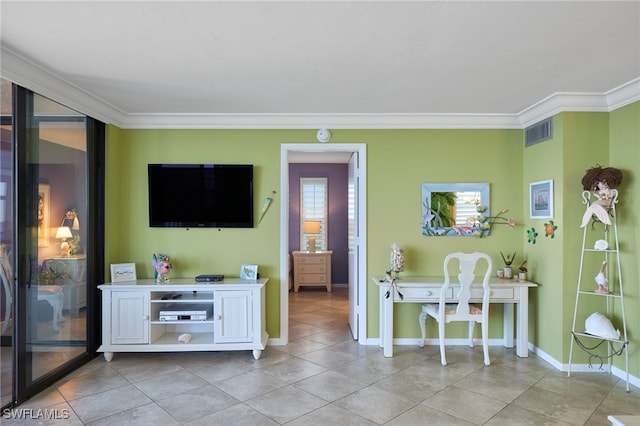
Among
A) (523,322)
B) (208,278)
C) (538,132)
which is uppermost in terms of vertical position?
(538,132)

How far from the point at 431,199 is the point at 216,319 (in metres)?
2.56

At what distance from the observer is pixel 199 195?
155 inches

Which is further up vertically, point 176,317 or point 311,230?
point 311,230

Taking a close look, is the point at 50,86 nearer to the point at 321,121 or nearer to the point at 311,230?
the point at 321,121

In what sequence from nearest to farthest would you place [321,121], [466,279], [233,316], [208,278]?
1. [466,279]
2. [233,316]
3. [208,278]
4. [321,121]

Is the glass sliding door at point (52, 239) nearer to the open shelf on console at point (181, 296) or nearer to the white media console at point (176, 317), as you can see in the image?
the white media console at point (176, 317)

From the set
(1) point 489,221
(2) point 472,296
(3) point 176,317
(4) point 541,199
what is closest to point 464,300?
(2) point 472,296


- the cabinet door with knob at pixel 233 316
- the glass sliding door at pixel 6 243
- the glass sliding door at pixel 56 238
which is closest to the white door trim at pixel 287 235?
the cabinet door with knob at pixel 233 316

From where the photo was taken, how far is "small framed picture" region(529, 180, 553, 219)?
3.51 meters

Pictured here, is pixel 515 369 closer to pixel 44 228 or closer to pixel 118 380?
pixel 118 380

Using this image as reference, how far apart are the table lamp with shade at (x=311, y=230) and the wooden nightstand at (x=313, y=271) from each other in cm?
20

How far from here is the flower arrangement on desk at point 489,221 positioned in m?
3.97

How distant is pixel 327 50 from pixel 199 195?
222 cm

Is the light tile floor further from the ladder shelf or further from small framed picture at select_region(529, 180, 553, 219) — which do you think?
small framed picture at select_region(529, 180, 553, 219)
